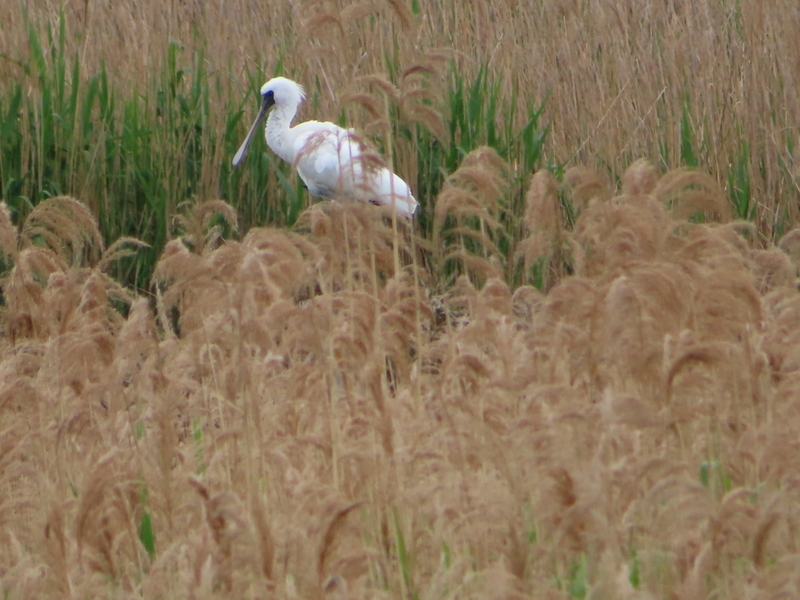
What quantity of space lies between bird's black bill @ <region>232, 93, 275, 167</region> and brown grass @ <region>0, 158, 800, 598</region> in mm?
1807

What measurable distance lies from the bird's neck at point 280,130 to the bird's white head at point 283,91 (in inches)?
1.2

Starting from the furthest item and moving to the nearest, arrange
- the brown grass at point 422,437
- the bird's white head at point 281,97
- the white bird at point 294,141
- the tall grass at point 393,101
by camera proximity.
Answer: the bird's white head at point 281,97, the white bird at point 294,141, the tall grass at point 393,101, the brown grass at point 422,437

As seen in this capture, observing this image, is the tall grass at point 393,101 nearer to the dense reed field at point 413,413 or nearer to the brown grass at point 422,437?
the dense reed field at point 413,413

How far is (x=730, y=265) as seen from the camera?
2686 mm

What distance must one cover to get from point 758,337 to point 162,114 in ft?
10.7

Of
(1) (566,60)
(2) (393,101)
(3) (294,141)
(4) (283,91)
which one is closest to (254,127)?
(4) (283,91)

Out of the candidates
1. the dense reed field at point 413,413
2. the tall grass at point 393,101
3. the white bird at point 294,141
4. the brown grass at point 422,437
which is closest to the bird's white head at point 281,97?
the white bird at point 294,141

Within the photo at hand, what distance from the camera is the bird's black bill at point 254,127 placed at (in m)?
5.12

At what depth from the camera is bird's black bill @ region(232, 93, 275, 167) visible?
5.12 meters

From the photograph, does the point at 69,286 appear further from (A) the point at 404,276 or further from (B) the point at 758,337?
(B) the point at 758,337

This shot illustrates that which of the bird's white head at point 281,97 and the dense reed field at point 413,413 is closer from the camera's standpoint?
the dense reed field at point 413,413

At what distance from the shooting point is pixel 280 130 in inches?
220

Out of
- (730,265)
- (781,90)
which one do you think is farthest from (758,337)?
(781,90)

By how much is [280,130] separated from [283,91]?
225 mm
